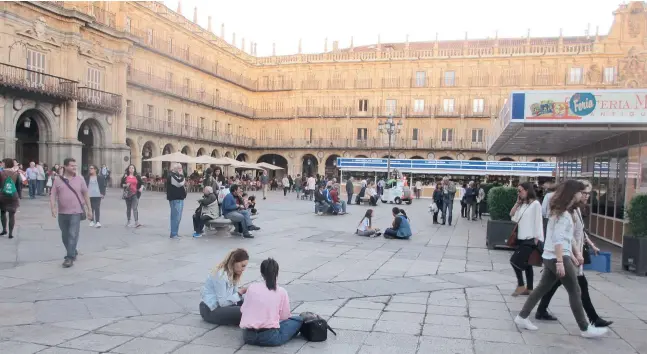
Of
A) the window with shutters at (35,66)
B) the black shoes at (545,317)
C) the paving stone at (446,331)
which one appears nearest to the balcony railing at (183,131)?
the window with shutters at (35,66)

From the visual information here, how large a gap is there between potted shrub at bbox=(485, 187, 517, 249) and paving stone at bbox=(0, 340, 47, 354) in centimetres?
848

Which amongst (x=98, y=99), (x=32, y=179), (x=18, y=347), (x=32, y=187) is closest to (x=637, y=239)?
(x=18, y=347)

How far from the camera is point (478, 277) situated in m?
7.40

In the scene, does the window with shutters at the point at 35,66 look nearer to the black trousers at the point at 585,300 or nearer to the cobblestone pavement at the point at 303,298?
the cobblestone pavement at the point at 303,298

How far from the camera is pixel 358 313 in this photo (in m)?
5.29

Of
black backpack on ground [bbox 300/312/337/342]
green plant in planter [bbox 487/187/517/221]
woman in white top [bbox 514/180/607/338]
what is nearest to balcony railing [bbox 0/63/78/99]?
green plant in planter [bbox 487/187/517/221]

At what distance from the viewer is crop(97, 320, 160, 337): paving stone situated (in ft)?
14.7

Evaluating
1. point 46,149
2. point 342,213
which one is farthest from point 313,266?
point 46,149

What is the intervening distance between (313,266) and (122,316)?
3.33 m

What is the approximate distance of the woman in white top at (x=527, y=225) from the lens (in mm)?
5996

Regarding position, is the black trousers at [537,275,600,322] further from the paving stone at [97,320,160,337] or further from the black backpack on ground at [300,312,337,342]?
the paving stone at [97,320,160,337]

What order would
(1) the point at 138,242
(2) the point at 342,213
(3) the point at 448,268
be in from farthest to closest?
(2) the point at 342,213, (1) the point at 138,242, (3) the point at 448,268

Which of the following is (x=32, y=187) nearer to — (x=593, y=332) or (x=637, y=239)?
(x=637, y=239)

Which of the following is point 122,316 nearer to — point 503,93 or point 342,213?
point 342,213
